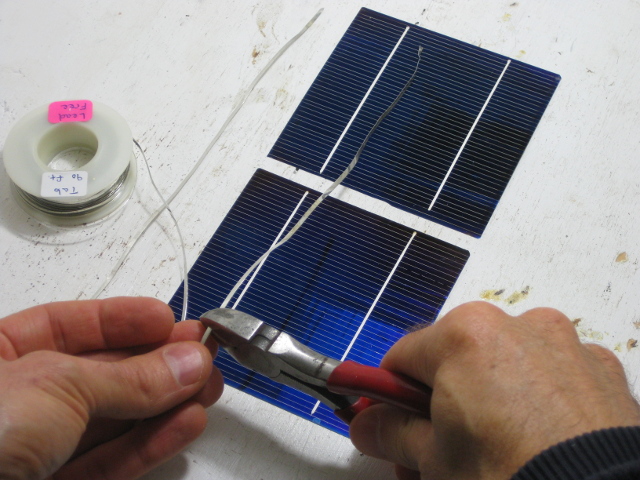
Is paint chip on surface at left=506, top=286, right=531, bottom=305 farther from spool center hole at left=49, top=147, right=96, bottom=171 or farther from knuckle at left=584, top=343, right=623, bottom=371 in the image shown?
spool center hole at left=49, top=147, right=96, bottom=171

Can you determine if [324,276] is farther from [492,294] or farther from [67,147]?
[67,147]

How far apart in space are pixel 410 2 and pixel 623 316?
130 centimetres

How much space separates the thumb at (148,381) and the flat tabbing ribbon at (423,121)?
0.77m

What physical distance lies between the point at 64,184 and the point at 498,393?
1.28m

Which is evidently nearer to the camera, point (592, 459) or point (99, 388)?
point (592, 459)

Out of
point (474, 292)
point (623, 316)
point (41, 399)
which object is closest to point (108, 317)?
point (41, 399)

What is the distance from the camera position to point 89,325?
52.5 inches

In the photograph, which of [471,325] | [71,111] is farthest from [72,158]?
[471,325]

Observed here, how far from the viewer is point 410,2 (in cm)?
208

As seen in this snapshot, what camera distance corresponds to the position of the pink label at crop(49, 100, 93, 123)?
→ 170 centimetres

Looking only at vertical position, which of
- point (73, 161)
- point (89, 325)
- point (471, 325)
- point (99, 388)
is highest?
point (73, 161)

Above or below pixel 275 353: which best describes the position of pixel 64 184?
above

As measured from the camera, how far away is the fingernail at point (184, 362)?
Result: 3.93 feet

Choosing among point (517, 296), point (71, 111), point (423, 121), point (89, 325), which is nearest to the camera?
point (89, 325)
